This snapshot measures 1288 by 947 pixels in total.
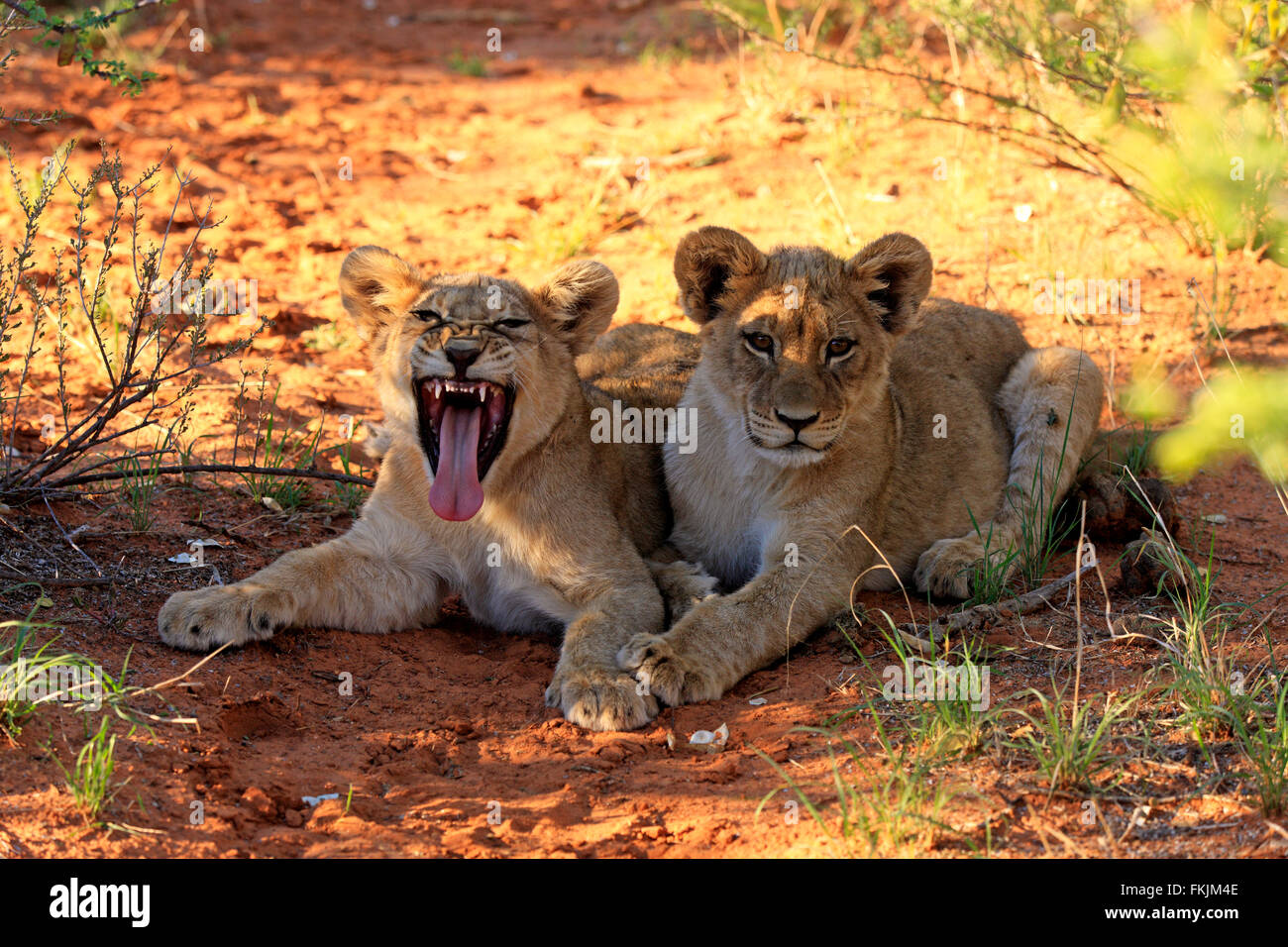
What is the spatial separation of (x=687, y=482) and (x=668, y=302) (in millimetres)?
2767

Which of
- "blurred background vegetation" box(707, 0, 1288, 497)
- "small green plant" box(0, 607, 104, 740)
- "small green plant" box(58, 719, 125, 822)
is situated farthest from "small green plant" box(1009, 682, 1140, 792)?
"small green plant" box(0, 607, 104, 740)

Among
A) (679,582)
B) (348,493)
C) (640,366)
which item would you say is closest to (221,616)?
(348,493)

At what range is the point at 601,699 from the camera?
4.50 meters

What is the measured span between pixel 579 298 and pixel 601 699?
1.67m

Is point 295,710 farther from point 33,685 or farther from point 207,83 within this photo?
point 207,83

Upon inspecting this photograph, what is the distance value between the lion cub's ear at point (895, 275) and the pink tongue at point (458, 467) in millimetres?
1620

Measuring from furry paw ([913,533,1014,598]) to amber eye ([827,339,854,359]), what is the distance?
1.05 meters

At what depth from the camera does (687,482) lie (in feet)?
18.5

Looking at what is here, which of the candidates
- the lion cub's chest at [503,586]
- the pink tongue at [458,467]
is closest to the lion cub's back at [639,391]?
the lion cub's chest at [503,586]

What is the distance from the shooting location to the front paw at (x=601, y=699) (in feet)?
14.7

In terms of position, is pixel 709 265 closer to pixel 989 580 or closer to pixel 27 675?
pixel 989 580

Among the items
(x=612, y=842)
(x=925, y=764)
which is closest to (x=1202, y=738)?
(x=925, y=764)

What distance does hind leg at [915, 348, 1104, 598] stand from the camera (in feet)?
18.5

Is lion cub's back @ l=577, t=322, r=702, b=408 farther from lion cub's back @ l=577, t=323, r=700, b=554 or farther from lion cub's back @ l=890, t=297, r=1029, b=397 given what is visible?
lion cub's back @ l=890, t=297, r=1029, b=397
